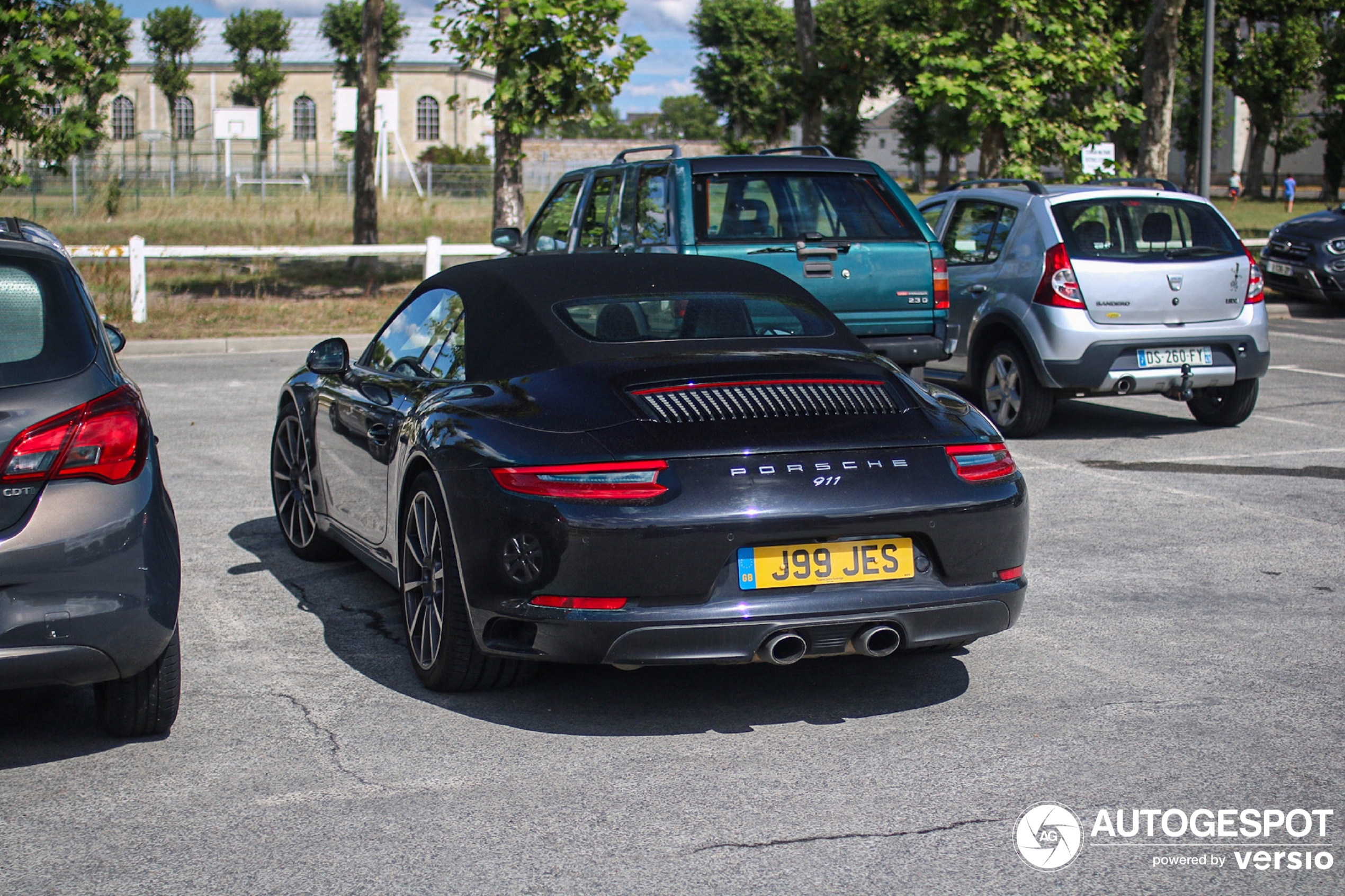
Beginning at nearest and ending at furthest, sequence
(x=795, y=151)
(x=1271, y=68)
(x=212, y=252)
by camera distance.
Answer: (x=795, y=151) → (x=212, y=252) → (x=1271, y=68)

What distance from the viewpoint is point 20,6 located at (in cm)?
1681

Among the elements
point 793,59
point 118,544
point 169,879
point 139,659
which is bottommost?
point 169,879

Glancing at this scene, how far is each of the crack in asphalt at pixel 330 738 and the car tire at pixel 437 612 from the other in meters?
0.41

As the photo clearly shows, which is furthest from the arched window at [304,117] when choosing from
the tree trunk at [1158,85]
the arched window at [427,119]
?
the tree trunk at [1158,85]

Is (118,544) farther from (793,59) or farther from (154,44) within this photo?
(154,44)

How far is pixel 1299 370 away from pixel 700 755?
36.9 ft

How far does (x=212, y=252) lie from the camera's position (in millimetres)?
A: 18500

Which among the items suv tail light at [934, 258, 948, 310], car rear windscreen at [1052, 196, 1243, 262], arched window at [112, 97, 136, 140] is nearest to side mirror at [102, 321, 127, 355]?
suv tail light at [934, 258, 948, 310]

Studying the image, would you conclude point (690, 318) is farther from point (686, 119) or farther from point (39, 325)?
point (686, 119)

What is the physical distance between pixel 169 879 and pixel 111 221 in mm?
35352

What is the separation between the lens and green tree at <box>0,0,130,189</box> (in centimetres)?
1666

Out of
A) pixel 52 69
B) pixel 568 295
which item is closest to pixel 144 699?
pixel 568 295

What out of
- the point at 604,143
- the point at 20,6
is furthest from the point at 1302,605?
the point at 604,143

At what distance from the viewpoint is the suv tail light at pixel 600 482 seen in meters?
4.11
